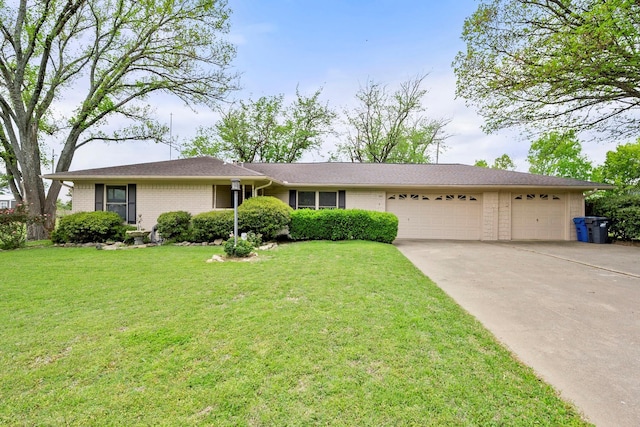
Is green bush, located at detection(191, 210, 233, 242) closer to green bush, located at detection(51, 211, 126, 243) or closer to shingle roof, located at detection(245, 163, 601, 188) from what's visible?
green bush, located at detection(51, 211, 126, 243)

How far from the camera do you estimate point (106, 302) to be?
3.97 metres

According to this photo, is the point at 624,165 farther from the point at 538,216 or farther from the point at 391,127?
the point at 391,127

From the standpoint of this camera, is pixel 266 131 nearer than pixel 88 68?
No

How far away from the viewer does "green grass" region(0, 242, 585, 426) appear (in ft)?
6.17

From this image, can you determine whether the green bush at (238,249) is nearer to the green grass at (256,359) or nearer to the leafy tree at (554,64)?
the green grass at (256,359)

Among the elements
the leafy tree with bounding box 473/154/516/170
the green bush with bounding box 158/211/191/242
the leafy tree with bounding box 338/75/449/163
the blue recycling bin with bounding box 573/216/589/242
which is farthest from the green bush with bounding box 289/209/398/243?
the leafy tree with bounding box 473/154/516/170

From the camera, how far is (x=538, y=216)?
1239cm

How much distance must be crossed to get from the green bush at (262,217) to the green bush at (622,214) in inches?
513

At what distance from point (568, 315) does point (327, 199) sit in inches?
378

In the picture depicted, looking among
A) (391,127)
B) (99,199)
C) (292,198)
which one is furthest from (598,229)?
(99,199)

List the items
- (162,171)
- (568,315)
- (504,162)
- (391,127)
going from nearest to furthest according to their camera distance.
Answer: (568,315) → (162,171) → (391,127) → (504,162)

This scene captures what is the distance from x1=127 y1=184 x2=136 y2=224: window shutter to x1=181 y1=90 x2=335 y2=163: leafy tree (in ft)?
40.5

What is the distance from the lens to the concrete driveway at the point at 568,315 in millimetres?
2176

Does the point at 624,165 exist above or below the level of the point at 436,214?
above
